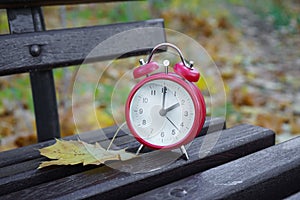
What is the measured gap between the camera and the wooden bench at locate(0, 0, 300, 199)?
104cm

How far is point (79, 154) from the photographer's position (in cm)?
120

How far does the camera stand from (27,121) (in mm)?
2852

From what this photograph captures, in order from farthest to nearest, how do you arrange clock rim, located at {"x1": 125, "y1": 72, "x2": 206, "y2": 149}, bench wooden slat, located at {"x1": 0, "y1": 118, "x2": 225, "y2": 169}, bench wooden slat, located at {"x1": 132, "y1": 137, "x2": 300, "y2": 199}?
bench wooden slat, located at {"x1": 0, "y1": 118, "x2": 225, "y2": 169}, clock rim, located at {"x1": 125, "y1": 72, "x2": 206, "y2": 149}, bench wooden slat, located at {"x1": 132, "y1": 137, "x2": 300, "y2": 199}

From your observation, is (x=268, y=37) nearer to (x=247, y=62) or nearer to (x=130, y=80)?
(x=247, y=62)

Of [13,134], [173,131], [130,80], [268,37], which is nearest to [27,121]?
[13,134]

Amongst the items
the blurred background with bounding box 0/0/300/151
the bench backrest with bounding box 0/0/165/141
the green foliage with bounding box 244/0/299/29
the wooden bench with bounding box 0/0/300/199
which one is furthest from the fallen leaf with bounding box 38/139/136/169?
the green foliage with bounding box 244/0/299/29

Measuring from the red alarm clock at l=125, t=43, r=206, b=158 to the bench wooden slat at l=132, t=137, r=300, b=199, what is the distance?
0.37 feet

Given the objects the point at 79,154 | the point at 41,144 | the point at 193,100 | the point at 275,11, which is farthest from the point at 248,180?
the point at 275,11

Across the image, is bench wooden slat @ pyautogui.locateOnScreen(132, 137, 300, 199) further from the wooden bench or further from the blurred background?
the blurred background

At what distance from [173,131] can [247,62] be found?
3.51 meters

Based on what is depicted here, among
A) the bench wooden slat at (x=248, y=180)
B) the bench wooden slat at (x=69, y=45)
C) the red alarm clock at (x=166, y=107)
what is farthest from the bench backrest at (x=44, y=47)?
the bench wooden slat at (x=248, y=180)

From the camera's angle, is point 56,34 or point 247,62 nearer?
point 56,34

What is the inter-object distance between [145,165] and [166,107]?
5.6 inches

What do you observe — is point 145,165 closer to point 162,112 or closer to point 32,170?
point 162,112
